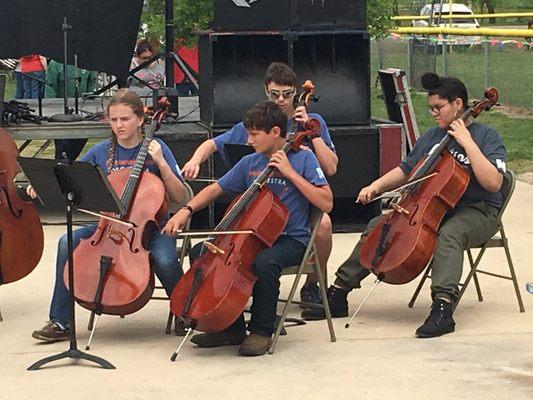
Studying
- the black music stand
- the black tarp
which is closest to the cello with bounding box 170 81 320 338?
the black music stand

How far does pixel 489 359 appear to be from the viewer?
6.41 meters

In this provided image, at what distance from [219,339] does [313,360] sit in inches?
21.5

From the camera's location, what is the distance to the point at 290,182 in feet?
22.2

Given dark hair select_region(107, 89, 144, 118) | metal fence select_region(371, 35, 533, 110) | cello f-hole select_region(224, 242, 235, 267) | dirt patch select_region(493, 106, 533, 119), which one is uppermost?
dark hair select_region(107, 89, 144, 118)

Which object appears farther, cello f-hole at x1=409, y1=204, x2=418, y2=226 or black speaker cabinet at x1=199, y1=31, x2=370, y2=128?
black speaker cabinet at x1=199, y1=31, x2=370, y2=128

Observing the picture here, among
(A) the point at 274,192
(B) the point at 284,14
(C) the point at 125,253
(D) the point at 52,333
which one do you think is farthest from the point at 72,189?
(B) the point at 284,14

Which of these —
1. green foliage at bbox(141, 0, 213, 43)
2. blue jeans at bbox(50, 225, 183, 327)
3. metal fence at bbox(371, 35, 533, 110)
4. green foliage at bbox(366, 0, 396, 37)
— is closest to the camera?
blue jeans at bbox(50, 225, 183, 327)

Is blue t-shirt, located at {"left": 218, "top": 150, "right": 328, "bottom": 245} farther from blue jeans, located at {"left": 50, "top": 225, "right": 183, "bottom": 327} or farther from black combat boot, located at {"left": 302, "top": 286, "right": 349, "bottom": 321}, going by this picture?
black combat boot, located at {"left": 302, "top": 286, "right": 349, "bottom": 321}

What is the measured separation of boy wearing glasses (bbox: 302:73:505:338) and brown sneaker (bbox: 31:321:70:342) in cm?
133

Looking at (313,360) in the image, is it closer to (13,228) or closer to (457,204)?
(457,204)

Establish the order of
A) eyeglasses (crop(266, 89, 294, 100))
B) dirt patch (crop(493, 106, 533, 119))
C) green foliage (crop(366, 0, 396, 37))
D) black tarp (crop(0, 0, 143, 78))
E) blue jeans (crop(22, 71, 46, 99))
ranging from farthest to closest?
dirt patch (crop(493, 106, 533, 119)), blue jeans (crop(22, 71, 46, 99)), green foliage (crop(366, 0, 396, 37)), black tarp (crop(0, 0, 143, 78)), eyeglasses (crop(266, 89, 294, 100))

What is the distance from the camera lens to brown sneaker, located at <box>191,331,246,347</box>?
22.0 feet

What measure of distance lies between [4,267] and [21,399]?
4.85 feet

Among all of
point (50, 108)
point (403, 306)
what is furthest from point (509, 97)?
point (403, 306)
